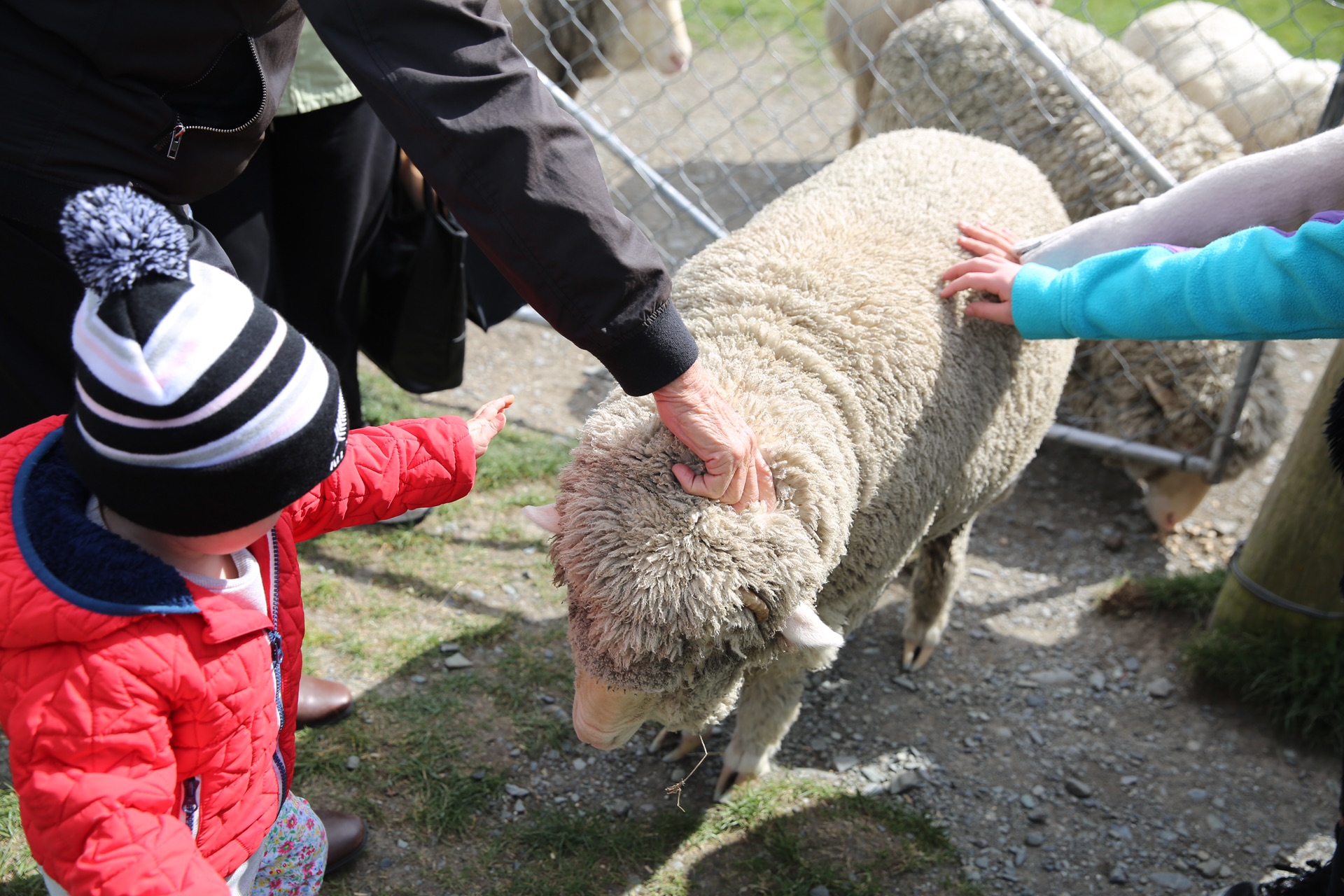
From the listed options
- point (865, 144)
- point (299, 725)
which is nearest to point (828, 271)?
point (865, 144)

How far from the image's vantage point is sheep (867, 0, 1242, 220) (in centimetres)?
370

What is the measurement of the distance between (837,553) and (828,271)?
1.95ft

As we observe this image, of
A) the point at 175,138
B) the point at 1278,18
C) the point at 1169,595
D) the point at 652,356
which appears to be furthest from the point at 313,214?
the point at 1278,18

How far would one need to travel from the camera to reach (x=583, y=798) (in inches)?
94.5

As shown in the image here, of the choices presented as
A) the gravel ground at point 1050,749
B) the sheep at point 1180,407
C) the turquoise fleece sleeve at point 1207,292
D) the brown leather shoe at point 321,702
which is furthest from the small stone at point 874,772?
the sheep at point 1180,407

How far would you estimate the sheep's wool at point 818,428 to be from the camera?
1642mm

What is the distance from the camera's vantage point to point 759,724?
2348mm

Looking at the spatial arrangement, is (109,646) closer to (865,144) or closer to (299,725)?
(299,725)

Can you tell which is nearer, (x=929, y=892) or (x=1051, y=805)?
(x=929, y=892)

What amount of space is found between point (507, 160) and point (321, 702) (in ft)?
5.38

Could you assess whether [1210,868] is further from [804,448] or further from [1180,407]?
[1180,407]

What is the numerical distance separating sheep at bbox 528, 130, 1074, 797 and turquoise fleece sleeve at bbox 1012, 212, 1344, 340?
26cm

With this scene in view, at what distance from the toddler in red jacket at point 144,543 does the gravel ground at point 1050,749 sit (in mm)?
1228

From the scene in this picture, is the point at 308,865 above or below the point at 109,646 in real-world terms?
below
